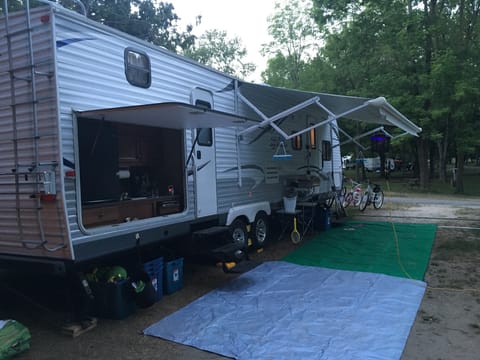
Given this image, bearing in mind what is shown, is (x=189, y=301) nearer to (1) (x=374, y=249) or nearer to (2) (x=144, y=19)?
(1) (x=374, y=249)

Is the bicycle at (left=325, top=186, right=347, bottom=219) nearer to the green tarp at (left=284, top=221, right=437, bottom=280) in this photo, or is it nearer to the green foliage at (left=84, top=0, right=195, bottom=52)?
the green tarp at (left=284, top=221, right=437, bottom=280)

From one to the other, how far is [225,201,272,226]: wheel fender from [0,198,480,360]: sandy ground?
2.45 feet

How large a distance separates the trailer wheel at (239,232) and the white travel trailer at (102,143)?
3 cm

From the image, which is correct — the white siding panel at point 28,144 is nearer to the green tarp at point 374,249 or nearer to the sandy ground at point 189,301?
the sandy ground at point 189,301

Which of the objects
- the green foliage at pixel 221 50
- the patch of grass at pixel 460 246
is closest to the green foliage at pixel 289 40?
the green foliage at pixel 221 50

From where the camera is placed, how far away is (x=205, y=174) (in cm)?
605

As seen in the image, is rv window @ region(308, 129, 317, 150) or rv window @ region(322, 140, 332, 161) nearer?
rv window @ region(308, 129, 317, 150)

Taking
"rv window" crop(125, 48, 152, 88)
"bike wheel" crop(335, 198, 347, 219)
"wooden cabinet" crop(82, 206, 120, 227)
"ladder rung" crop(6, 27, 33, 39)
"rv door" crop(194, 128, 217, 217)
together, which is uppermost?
"ladder rung" crop(6, 27, 33, 39)

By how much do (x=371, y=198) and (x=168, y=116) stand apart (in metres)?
9.83

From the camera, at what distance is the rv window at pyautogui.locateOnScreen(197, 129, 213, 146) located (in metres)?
6.00

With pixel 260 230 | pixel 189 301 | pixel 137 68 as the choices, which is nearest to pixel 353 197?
pixel 260 230

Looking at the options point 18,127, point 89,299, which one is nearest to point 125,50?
point 18,127

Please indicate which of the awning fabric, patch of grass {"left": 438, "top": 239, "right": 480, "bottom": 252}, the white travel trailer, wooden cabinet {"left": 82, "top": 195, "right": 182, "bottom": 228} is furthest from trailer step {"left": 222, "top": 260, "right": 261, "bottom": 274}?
patch of grass {"left": 438, "top": 239, "right": 480, "bottom": 252}

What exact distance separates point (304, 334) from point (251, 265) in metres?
2.52
